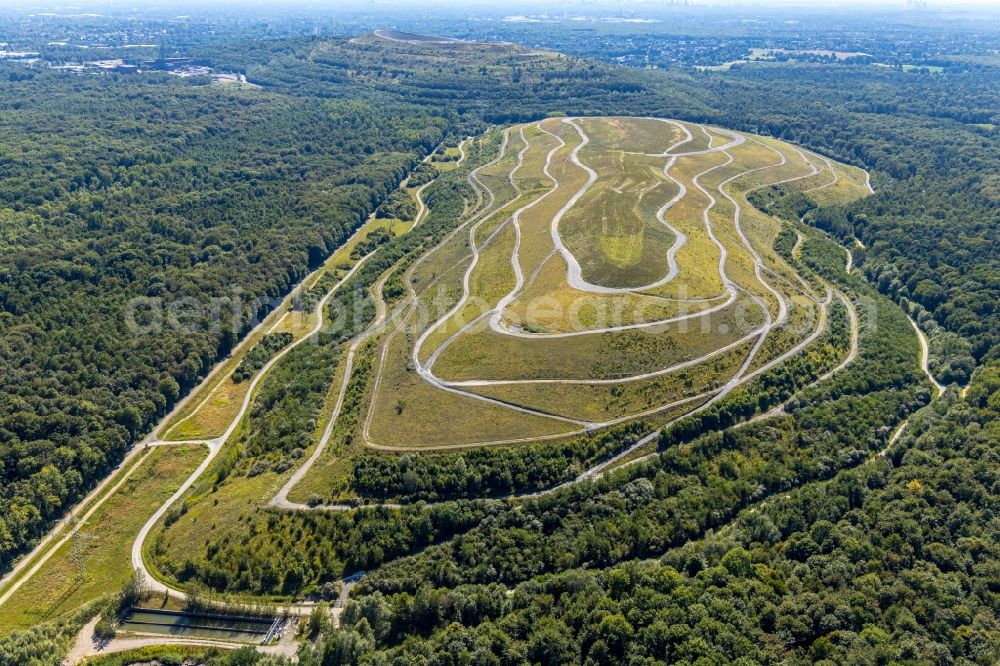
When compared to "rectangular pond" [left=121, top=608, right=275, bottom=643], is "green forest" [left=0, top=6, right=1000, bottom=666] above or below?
above

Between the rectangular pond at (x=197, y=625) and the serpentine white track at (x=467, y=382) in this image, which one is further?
the serpentine white track at (x=467, y=382)

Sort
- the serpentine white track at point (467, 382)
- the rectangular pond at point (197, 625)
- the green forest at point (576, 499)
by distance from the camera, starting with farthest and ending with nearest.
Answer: the serpentine white track at point (467, 382)
the rectangular pond at point (197, 625)
the green forest at point (576, 499)

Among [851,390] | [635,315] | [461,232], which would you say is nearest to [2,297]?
[461,232]

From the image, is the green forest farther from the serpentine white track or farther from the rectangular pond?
the rectangular pond

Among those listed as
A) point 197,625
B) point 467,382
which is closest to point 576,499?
point 467,382

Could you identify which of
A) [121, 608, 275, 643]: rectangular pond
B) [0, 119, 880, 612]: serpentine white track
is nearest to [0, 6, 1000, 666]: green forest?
[0, 119, 880, 612]: serpentine white track

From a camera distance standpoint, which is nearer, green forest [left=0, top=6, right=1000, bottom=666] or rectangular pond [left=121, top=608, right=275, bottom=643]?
green forest [left=0, top=6, right=1000, bottom=666]

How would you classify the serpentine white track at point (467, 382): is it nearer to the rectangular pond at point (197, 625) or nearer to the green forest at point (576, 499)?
the green forest at point (576, 499)

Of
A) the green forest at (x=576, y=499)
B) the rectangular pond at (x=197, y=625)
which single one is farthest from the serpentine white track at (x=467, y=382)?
the rectangular pond at (x=197, y=625)
